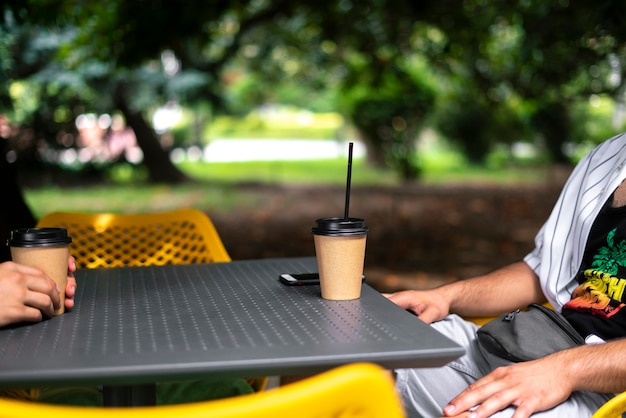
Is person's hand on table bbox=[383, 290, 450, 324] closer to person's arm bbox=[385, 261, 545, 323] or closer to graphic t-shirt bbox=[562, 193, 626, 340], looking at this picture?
person's arm bbox=[385, 261, 545, 323]

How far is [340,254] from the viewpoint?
180 cm

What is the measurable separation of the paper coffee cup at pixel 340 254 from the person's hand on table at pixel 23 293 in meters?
0.61

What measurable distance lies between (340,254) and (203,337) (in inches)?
16.0

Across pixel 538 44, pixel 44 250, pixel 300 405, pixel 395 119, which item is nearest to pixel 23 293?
pixel 44 250

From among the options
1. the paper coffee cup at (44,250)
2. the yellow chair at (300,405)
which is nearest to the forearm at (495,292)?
the paper coffee cup at (44,250)

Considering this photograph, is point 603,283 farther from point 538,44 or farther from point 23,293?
point 538,44

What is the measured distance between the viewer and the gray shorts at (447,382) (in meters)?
1.86

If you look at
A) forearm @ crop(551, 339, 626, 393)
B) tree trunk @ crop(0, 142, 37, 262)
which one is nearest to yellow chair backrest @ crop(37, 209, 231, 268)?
tree trunk @ crop(0, 142, 37, 262)

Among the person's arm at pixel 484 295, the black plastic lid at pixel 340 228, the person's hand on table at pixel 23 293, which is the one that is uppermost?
the black plastic lid at pixel 340 228

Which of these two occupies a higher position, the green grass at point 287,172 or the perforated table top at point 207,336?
the perforated table top at point 207,336

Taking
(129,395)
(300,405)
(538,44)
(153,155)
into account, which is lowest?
(153,155)

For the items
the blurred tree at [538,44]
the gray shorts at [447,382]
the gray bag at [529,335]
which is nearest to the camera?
the gray shorts at [447,382]

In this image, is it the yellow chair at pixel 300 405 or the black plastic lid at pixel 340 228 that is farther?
the black plastic lid at pixel 340 228

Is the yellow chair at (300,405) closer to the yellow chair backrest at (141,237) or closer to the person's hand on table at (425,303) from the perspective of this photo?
the person's hand on table at (425,303)
